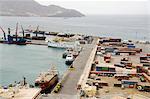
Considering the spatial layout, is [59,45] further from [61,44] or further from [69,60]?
[69,60]

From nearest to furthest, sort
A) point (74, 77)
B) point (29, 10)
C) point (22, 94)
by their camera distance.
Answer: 1. point (22, 94)
2. point (74, 77)
3. point (29, 10)

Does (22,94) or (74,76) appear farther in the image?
(74,76)

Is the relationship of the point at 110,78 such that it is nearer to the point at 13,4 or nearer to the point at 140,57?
the point at 140,57

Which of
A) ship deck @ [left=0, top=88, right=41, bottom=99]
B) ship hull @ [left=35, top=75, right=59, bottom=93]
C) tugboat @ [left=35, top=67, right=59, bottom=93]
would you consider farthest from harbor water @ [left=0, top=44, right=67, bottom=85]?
ship deck @ [left=0, top=88, right=41, bottom=99]

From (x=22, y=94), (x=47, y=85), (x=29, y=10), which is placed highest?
(x=29, y=10)

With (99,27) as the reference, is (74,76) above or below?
below

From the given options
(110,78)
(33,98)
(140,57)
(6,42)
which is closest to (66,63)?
(140,57)

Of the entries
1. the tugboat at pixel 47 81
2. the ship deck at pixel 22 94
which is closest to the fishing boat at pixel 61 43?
the tugboat at pixel 47 81

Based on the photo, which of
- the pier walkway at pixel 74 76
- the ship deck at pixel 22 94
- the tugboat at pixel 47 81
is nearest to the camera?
the ship deck at pixel 22 94

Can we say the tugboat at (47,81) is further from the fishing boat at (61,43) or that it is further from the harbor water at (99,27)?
the harbor water at (99,27)

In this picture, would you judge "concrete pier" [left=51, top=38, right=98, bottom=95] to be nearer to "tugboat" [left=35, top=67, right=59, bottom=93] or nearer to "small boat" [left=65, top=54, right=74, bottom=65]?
"small boat" [left=65, top=54, right=74, bottom=65]

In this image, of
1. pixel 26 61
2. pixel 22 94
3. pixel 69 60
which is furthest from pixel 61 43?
pixel 22 94
